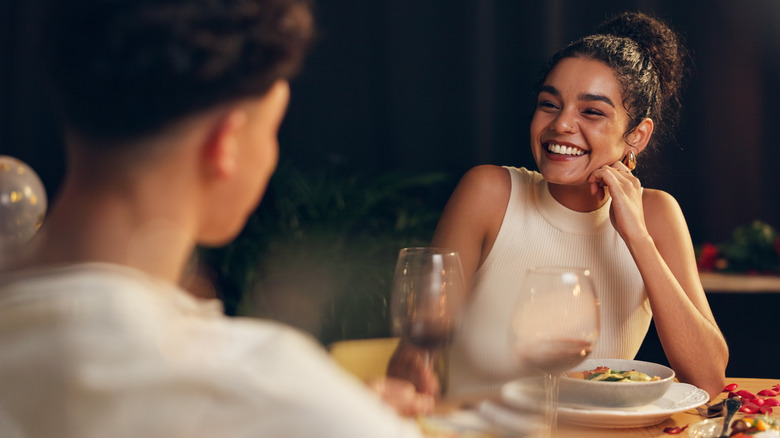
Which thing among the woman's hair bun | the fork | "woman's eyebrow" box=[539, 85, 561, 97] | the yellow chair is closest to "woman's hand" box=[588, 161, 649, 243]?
"woman's eyebrow" box=[539, 85, 561, 97]

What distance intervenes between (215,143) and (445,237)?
1.46 metres

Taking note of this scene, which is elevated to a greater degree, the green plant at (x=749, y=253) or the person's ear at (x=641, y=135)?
the person's ear at (x=641, y=135)

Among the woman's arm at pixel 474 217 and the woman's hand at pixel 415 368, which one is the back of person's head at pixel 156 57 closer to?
the woman's hand at pixel 415 368

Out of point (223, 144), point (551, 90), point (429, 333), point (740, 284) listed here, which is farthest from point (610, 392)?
point (740, 284)

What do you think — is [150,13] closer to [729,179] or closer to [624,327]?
[624,327]

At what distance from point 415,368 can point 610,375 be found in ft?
1.64

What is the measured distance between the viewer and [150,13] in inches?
21.0

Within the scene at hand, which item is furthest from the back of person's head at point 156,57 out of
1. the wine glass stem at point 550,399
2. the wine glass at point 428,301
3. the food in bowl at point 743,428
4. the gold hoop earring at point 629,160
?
the gold hoop earring at point 629,160

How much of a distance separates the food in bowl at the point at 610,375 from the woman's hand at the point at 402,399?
57 cm

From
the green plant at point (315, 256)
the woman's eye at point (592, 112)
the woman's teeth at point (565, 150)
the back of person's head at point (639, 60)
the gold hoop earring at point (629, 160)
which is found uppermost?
the back of person's head at point (639, 60)

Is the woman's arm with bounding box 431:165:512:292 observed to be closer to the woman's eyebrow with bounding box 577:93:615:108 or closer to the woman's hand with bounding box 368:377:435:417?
the woman's eyebrow with bounding box 577:93:615:108

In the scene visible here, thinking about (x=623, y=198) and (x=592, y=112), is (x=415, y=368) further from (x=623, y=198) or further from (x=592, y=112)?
(x=592, y=112)

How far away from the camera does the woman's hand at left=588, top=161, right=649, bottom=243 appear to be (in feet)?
5.86

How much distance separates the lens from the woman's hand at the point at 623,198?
5.86 ft
